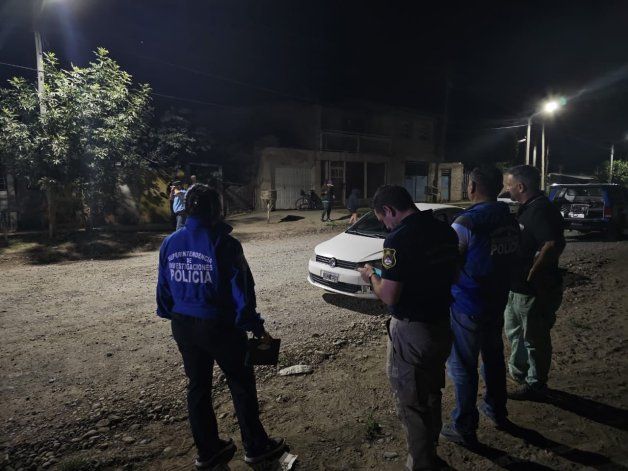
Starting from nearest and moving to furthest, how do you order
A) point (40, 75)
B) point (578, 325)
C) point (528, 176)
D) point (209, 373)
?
point (209, 373) → point (528, 176) → point (578, 325) → point (40, 75)

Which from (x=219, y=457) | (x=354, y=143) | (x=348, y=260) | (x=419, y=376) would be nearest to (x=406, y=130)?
(x=354, y=143)

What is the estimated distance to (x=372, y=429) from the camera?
3121mm

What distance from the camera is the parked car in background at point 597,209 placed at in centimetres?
1202

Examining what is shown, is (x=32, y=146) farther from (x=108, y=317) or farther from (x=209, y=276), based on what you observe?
(x=209, y=276)

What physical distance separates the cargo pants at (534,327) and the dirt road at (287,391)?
0.95 feet

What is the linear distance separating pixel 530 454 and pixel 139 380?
340cm

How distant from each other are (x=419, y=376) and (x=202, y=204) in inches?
64.5

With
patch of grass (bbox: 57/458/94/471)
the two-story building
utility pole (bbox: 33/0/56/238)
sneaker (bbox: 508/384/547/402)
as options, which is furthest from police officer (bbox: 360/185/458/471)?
the two-story building

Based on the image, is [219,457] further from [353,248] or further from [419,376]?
[353,248]

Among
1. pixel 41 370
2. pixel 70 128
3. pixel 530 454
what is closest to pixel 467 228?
pixel 530 454

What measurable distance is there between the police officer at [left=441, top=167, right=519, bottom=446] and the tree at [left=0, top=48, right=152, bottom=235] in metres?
10.6

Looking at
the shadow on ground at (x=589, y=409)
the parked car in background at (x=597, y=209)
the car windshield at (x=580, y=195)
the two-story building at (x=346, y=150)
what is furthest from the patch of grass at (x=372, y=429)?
the two-story building at (x=346, y=150)

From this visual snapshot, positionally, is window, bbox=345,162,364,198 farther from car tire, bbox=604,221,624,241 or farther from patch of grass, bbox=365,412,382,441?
patch of grass, bbox=365,412,382,441

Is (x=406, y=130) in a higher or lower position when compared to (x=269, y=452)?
higher
